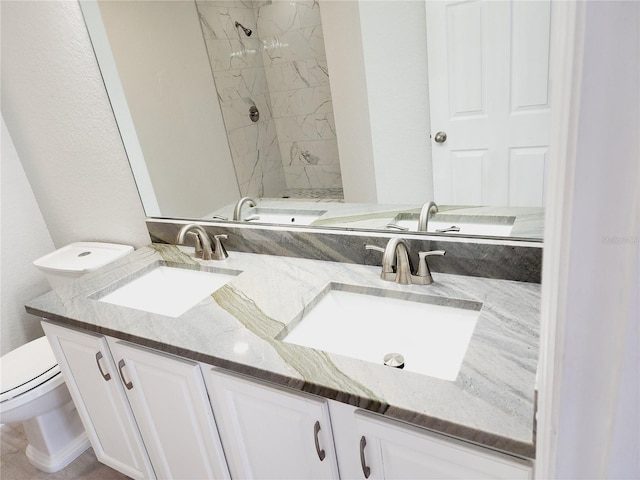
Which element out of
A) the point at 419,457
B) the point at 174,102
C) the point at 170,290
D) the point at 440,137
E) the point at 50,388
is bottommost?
the point at 50,388

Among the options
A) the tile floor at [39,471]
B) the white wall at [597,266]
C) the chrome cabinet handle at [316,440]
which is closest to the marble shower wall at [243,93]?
the chrome cabinet handle at [316,440]

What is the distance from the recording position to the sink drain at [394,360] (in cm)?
103

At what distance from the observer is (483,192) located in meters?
1.20

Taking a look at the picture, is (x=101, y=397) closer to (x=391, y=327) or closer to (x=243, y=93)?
(x=391, y=327)

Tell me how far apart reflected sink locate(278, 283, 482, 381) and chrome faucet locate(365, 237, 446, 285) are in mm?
56

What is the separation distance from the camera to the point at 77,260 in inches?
77.2

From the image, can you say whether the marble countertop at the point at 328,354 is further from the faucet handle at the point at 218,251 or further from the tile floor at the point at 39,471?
the tile floor at the point at 39,471

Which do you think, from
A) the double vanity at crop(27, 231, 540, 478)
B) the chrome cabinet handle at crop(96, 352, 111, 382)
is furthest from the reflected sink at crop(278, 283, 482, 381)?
the chrome cabinet handle at crop(96, 352, 111, 382)

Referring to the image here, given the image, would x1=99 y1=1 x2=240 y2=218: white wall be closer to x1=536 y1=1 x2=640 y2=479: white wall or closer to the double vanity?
the double vanity

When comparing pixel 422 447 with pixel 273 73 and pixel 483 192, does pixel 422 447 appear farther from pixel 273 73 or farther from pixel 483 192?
pixel 273 73

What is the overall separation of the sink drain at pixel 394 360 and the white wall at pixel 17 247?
6.79ft

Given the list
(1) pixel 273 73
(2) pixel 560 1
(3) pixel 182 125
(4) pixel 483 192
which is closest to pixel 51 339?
(3) pixel 182 125

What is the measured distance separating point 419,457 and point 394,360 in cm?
22

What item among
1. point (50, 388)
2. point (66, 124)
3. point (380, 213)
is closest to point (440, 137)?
point (380, 213)
